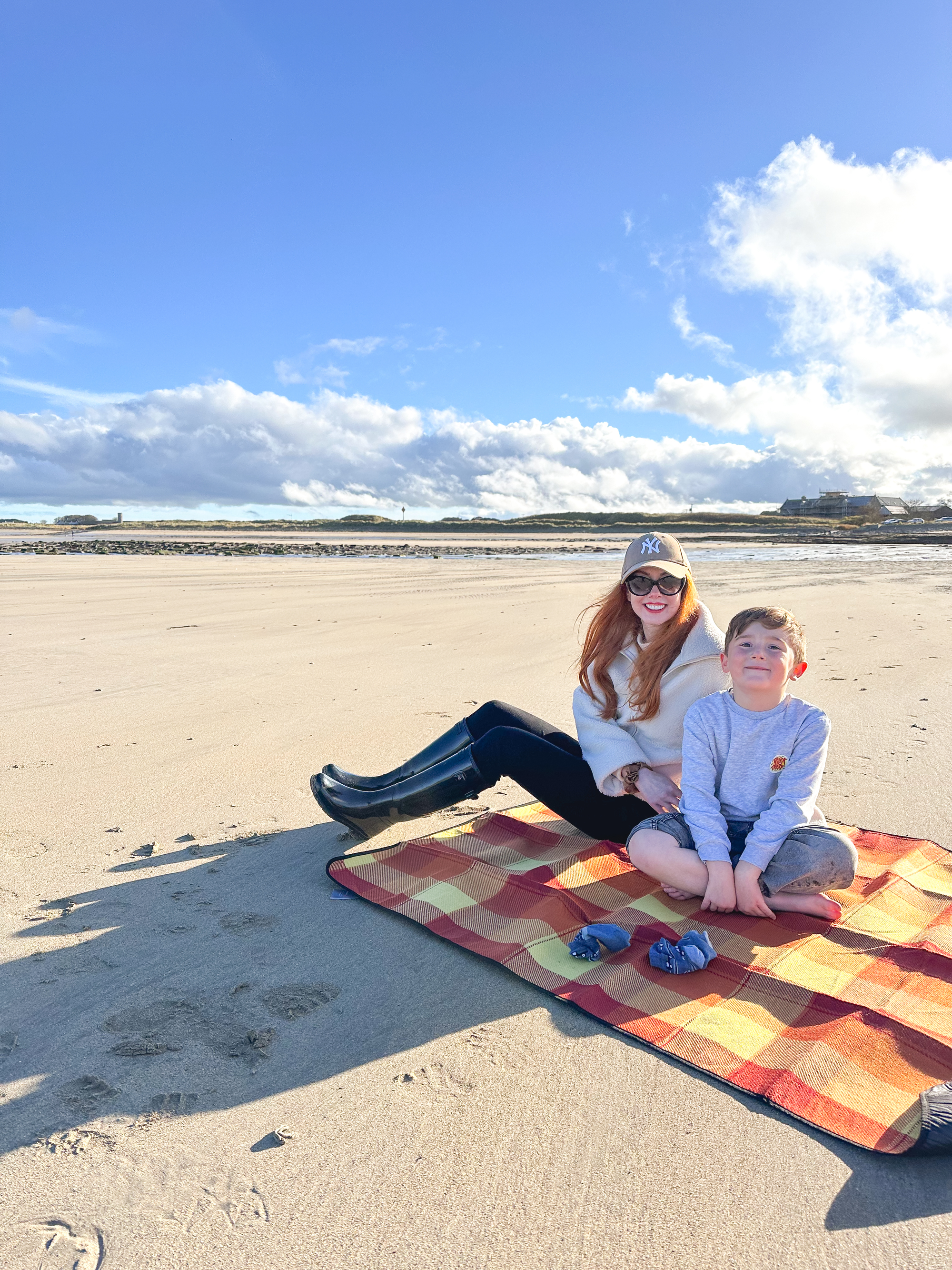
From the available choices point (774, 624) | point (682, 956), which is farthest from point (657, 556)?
Result: point (682, 956)

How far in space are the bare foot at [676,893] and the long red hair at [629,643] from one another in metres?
0.72

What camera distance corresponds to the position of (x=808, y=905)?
10.1 ft

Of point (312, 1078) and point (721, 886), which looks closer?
point (312, 1078)

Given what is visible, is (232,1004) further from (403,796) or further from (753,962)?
(753,962)

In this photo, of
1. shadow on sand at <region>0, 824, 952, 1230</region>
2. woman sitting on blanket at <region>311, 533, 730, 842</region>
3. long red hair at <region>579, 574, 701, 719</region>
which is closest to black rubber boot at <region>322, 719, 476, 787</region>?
woman sitting on blanket at <region>311, 533, 730, 842</region>

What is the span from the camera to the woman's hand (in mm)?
3445

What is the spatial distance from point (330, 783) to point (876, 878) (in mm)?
2455

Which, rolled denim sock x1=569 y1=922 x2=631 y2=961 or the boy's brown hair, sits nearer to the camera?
rolled denim sock x1=569 y1=922 x2=631 y2=961

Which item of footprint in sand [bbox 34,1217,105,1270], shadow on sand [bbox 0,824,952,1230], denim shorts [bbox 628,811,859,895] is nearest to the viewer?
footprint in sand [bbox 34,1217,105,1270]

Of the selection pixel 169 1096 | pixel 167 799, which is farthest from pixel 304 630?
pixel 169 1096

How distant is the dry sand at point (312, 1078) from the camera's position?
1764 mm

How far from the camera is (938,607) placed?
12.2 meters

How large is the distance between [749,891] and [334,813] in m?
1.91

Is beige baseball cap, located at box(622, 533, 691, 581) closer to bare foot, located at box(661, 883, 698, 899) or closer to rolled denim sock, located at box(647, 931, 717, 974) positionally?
bare foot, located at box(661, 883, 698, 899)
